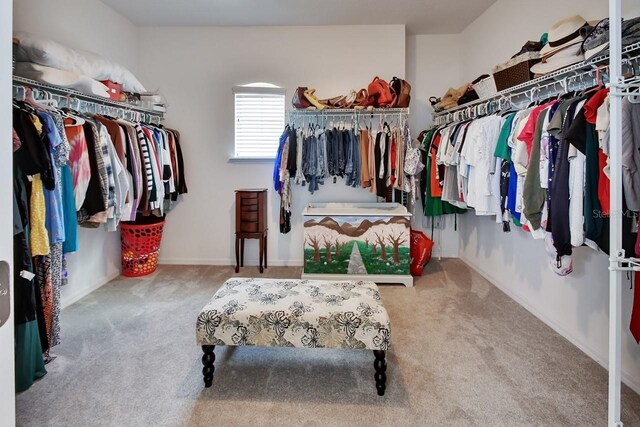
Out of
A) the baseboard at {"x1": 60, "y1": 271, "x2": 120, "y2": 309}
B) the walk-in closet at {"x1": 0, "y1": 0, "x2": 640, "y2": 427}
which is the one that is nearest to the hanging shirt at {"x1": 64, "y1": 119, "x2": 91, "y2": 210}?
the walk-in closet at {"x1": 0, "y1": 0, "x2": 640, "y2": 427}

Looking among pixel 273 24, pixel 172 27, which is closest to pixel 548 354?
pixel 273 24

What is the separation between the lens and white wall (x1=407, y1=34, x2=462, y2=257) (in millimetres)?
4273

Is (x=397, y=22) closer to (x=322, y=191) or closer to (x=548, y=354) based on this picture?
(x=322, y=191)

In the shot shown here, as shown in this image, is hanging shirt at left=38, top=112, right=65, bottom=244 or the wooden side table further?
the wooden side table

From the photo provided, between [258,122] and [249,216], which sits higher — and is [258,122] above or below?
above

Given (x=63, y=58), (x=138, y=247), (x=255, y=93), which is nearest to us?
(x=63, y=58)

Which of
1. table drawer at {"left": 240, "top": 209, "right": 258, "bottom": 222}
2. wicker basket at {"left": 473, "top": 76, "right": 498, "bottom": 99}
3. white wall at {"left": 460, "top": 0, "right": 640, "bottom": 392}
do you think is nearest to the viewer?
white wall at {"left": 460, "top": 0, "right": 640, "bottom": 392}

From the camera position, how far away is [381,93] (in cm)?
364

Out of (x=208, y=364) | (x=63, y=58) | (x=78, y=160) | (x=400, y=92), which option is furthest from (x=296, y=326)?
(x=400, y=92)

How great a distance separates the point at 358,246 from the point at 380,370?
172cm

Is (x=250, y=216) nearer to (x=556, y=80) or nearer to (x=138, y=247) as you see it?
(x=138, y=247)

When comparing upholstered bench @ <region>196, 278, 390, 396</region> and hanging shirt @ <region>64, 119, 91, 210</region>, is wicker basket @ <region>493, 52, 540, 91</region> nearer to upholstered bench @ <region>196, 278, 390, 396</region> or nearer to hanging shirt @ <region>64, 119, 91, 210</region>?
upholstered bench @ <region>196, 278, 390, 396</region>

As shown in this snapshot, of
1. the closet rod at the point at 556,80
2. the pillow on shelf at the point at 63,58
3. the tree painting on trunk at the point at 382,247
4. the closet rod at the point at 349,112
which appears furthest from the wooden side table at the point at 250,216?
the closet rod at the point at 556,80

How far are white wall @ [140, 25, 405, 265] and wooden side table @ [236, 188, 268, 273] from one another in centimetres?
34
